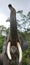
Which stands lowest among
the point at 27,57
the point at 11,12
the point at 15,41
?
the point at 27,57

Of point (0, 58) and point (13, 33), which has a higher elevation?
point (13, 33)

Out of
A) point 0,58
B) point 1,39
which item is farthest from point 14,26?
point 1,39

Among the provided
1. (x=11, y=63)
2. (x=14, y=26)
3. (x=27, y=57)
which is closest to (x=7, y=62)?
(x=11, y=63)

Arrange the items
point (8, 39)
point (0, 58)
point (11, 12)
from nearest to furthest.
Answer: point (11, 12) < point (8, 39) < point (0, 58)

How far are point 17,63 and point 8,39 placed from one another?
1.27ft

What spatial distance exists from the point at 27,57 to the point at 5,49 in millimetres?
2477

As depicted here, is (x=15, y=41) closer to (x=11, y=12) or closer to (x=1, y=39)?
(x=11, y=12)

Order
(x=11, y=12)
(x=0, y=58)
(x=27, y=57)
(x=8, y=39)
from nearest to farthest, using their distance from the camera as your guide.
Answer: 1. (x=11, y=12)
2. (x=8, y=39)
3. (x=0, y=58)
4. (x=27, y=57)

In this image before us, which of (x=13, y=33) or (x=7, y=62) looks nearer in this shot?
(x=13, y=33)

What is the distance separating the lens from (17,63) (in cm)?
414

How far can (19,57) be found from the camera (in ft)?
13.4

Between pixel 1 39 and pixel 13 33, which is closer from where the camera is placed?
pixel 13 33

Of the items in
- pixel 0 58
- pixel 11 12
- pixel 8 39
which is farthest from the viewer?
pixel 0 58

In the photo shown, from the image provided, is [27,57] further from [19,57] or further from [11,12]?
[11,12]
